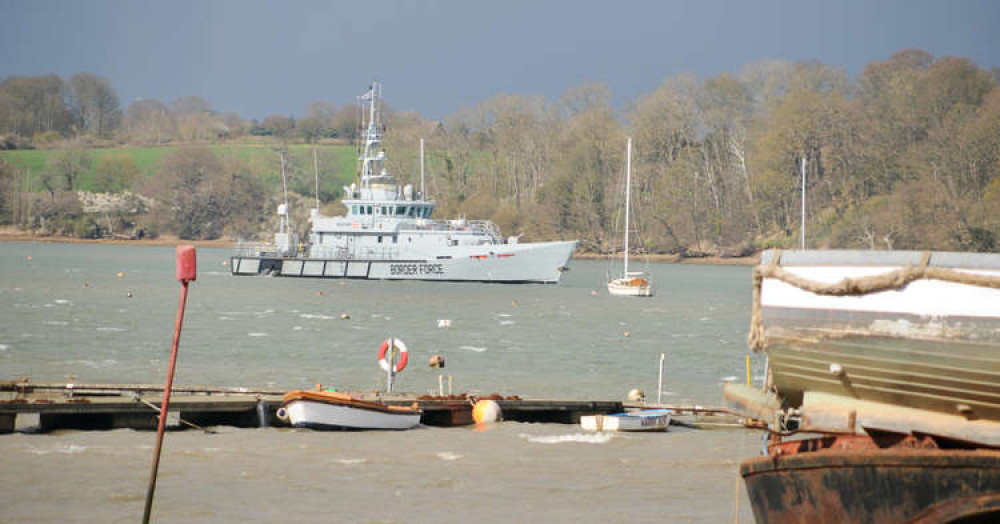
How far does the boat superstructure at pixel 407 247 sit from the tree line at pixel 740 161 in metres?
32.1

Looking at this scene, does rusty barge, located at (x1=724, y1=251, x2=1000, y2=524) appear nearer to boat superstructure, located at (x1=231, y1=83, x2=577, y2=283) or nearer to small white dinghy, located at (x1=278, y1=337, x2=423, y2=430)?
small white dinghy, located at (x1=278, y1=337, x2=423, y2=430)

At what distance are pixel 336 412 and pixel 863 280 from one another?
492 inches

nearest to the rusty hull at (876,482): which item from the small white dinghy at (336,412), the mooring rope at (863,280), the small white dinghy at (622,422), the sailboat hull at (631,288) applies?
the mooring rope at (863,280)

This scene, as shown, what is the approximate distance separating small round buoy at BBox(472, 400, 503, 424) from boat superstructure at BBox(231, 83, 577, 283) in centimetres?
5599

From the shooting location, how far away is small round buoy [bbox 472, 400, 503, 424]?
19781 mm

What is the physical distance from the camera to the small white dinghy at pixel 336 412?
18.5 metres

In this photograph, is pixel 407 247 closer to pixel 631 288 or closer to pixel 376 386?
pixel 631 288

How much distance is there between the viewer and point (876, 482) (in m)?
7.51

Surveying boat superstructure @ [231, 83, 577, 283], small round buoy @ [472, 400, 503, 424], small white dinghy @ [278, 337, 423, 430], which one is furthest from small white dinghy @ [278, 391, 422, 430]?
boat superstructure @ [231, 83, 577, 283]

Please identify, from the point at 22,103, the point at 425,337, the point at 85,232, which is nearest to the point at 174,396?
the point at 425,337

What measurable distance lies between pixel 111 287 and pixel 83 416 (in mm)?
52697

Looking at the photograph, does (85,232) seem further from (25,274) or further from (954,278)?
(954,278)

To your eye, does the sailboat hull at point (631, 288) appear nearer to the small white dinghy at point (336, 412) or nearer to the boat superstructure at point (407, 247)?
the boat superstructure at point (407, 247)

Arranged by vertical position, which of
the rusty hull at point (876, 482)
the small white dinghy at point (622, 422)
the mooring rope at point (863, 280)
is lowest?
the small white dinghy at point (622, 422)
